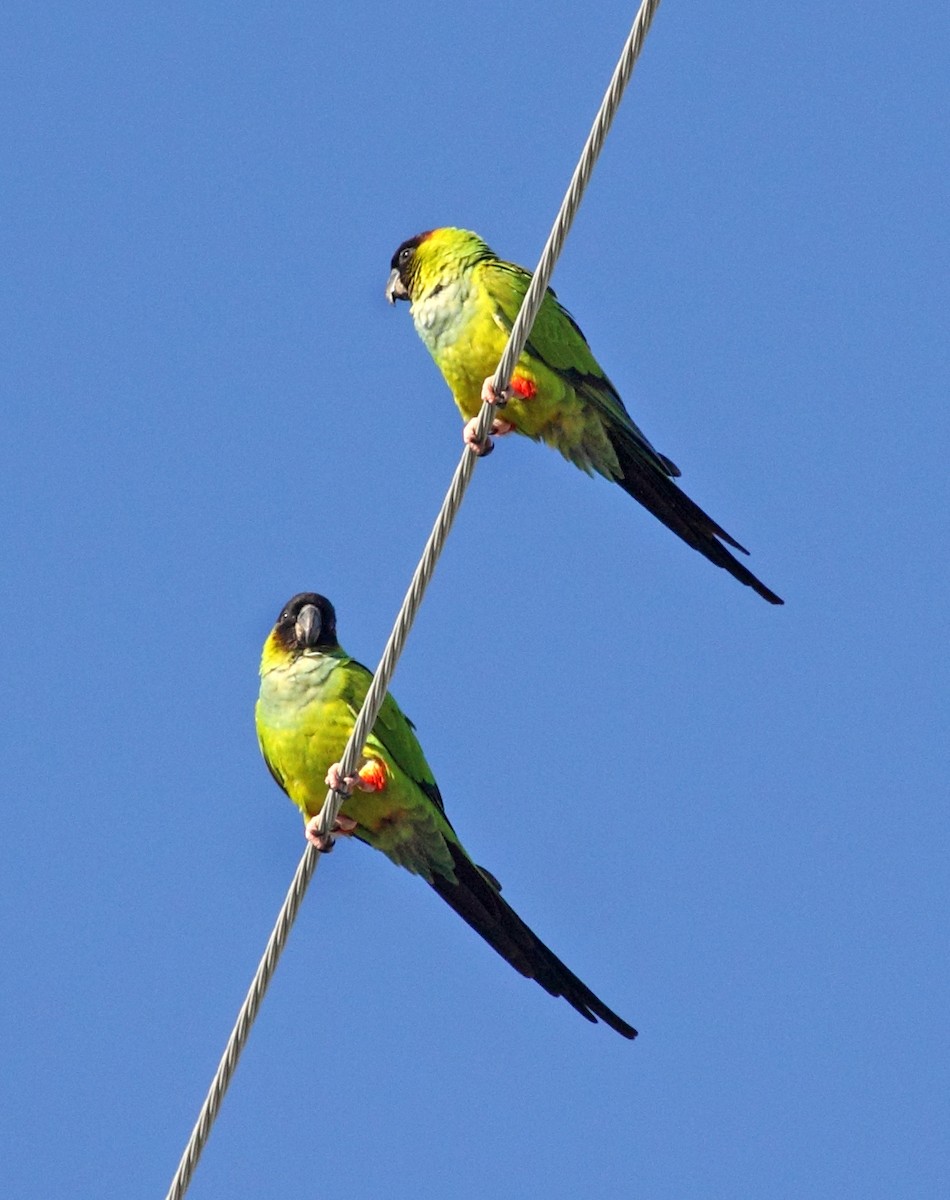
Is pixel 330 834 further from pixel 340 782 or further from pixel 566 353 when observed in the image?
pixel 566 353

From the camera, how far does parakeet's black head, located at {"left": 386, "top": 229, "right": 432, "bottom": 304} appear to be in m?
9.18

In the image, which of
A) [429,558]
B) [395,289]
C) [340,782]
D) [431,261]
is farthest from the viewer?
[395,289]

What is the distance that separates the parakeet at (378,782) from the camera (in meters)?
7.28

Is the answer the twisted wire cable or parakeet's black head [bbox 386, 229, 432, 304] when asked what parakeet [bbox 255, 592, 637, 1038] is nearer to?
the twisted wire cable

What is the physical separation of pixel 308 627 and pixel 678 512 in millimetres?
1580

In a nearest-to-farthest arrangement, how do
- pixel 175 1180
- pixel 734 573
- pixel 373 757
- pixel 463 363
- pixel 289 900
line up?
pixel 175 1180, pixel 289 900, pixel 373 757, pixel 734 573, pixel 463 363

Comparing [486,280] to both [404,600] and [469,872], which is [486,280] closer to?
[469,872]

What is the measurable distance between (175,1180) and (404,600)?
1.66 m

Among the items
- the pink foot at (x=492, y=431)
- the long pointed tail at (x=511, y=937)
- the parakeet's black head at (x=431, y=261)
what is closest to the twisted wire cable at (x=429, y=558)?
the long pointed tail at (x=511, y=937)

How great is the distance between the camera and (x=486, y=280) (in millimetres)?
8492

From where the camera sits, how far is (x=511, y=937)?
7211 millimetres

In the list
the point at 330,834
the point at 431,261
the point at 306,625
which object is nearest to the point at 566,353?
the point at 431,261

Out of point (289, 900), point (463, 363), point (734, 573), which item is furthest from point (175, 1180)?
point (463, 363)

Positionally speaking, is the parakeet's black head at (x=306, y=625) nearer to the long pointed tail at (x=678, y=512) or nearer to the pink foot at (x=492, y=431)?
the pink foot at (x=492, y=431)
